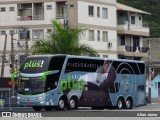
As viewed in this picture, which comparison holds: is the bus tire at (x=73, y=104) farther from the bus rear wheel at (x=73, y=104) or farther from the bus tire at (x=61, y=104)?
the bus tire at (x=61, y=104)

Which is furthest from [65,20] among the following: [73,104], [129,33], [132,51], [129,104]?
[73,104]

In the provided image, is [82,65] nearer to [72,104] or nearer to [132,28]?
[72,104]

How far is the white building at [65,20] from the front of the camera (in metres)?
89.1

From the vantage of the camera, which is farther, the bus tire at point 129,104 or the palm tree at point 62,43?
the palm tree at point 62,43

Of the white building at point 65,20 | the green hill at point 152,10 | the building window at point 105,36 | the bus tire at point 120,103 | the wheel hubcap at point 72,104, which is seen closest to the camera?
the wheel hubcap at point 72,104

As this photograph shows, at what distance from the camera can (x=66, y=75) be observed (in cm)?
5634

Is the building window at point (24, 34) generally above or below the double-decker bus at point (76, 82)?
above

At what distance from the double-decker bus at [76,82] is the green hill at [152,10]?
63.5 metres

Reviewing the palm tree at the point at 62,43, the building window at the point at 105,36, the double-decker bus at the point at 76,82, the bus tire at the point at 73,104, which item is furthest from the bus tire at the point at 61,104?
the building window at the point at 105,36

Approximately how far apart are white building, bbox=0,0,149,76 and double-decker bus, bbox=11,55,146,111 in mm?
24764

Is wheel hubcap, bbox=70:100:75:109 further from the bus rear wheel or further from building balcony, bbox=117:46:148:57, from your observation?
building balcony, bbox=117:46:148:57

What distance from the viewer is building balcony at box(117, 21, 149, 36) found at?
315 feet

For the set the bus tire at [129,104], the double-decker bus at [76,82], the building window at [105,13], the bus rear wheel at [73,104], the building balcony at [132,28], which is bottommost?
the bus tire at [129,104]

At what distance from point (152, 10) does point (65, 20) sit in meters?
46.2
